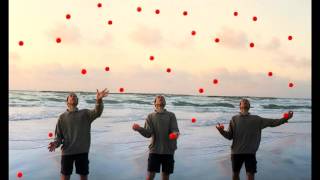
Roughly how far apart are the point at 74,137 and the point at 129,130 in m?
3.67

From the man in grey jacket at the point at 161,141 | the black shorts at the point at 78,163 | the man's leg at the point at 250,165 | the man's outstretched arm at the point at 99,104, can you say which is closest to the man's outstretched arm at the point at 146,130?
the man in grey jacket at the point at 161,141

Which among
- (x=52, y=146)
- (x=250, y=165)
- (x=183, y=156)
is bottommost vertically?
(x=183, y=156)

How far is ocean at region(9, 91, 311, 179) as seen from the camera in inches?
169

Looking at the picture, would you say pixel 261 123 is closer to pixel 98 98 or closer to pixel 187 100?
pixel 98 98

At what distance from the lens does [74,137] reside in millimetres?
3016

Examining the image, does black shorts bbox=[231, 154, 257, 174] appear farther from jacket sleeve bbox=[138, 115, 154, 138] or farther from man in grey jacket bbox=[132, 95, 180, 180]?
jacket sleeve bbox=[138, 115, 154, 138]

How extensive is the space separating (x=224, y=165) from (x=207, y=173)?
0.41 meters

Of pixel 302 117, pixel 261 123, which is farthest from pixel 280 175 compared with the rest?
pixel 302 117

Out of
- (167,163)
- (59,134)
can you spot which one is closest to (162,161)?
(167,163)

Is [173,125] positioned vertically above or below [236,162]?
above

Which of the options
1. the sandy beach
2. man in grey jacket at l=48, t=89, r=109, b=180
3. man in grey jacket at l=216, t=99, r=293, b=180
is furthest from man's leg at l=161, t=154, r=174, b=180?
the sandy beach

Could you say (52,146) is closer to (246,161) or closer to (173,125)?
(173,125)

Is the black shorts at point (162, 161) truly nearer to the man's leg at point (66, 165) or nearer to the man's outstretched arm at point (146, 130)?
the man's outstretched arm at point (146, 130)

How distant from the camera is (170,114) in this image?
3.13 metres
